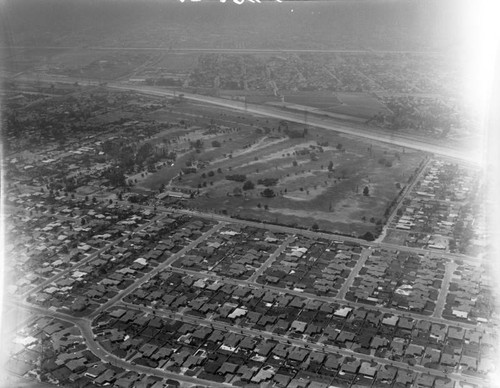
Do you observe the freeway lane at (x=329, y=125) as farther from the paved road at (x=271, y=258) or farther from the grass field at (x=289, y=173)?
the paved road at (x=271, y=258)

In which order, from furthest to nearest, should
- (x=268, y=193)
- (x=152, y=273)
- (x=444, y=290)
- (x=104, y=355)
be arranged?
(x=268, y=193) → (x=152, y=273) → (x=444, y=290) → (x=104, y=355)

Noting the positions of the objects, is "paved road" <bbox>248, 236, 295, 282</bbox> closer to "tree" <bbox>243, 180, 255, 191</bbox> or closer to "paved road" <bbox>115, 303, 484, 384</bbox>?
"paved road" <bbox>115, 303, 484, 384</bbox>

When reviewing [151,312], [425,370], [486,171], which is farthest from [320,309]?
[486,171]

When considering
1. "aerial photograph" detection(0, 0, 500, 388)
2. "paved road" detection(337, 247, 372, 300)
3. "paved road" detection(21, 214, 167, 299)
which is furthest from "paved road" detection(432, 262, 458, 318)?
A: "paved road" detection(21, 214, 167, 299)

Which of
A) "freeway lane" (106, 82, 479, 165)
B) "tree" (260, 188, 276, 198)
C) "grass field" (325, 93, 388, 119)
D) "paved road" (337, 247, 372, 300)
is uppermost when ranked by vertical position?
"grass field" (325, 93, 388, 119)

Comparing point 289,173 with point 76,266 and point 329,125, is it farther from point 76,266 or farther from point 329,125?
point 76,266

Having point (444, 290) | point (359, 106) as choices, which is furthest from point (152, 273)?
point (359, 106)

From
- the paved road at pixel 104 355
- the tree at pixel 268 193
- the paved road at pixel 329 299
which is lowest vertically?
the paved road at pixel 104 355

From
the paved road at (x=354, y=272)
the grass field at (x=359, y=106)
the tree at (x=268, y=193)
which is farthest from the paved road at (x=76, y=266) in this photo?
the grass field at (x=359, y=106)

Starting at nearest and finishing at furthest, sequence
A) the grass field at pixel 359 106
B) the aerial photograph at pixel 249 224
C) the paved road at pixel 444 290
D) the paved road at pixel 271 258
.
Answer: the aerial photograph at pixel 249 224
the paved road at pixel 444 290
the paved road at pixel 271 258
the grass field at pixel 359 106
